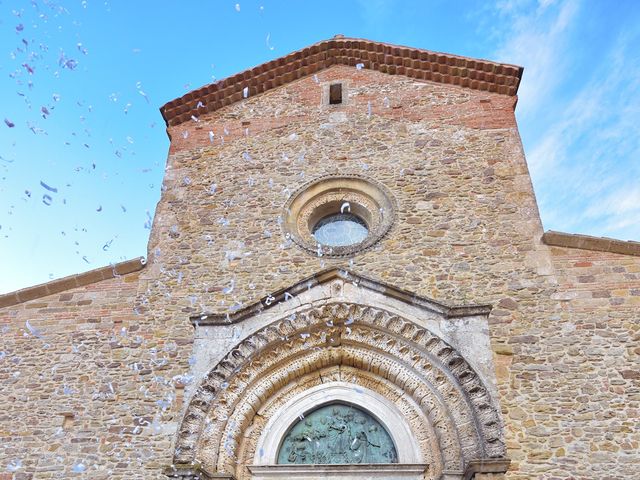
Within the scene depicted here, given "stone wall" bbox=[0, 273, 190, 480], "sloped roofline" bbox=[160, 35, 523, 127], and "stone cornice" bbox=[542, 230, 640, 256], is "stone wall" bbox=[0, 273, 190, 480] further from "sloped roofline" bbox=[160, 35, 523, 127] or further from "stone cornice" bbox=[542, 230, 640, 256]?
"stone cornice" bbox=[542, 230, 640, 256]

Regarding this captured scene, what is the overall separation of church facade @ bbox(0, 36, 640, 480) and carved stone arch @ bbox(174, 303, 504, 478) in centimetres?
2

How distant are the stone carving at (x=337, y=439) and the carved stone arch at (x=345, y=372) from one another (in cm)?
45

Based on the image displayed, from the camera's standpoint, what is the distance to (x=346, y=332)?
7.37m

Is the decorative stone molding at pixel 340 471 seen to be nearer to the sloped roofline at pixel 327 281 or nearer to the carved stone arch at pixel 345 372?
the carved stone arch at pixel 345 372

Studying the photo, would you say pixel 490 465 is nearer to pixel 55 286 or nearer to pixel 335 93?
pixel 55 286

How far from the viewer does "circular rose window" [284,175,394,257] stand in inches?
338

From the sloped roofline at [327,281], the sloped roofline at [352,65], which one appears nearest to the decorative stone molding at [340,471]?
the sloped roofline at [327,281]

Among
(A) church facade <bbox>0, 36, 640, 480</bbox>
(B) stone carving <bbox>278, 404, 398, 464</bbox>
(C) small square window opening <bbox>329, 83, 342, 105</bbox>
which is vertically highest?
(C) small square window opening <bbox>329, 83, 342, 105</bbox>

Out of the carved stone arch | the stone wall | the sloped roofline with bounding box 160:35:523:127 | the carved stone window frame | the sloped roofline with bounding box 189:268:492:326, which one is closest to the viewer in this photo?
the carved stone arch

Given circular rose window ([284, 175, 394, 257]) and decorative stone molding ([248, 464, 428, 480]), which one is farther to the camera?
circular rose window ([284, 175, 394, 257])

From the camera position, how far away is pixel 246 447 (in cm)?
690

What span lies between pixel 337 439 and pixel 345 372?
2.61 ft

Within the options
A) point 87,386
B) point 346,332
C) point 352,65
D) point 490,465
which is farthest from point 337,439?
point 352,65

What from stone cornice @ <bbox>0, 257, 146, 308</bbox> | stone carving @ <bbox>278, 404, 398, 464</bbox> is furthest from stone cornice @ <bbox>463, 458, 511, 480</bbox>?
stone cornice @ <bbox>0, 257, 146, 308</bbox>
